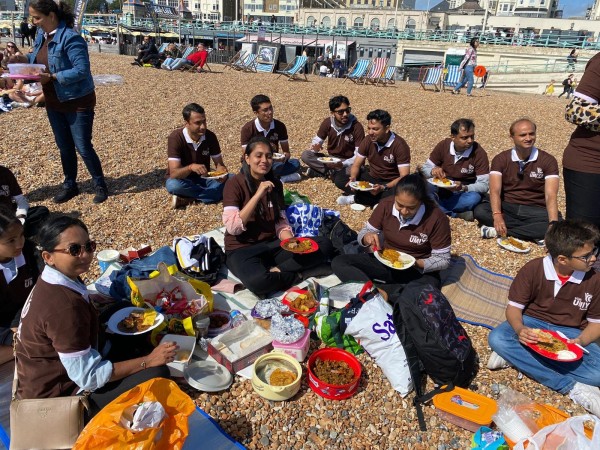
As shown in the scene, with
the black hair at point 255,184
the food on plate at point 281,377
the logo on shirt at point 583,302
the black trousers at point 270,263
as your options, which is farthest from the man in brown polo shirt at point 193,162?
the logo on shirt at point 583,302

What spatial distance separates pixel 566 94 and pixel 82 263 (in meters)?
25.0

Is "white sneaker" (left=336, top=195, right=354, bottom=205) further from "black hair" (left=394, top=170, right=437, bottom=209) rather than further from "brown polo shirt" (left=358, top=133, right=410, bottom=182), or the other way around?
"black hair" (left=394, top=170, right=437, bottom=209)

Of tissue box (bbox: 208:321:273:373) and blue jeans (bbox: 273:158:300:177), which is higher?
blue jeans (bbox: 273:158:300:177)

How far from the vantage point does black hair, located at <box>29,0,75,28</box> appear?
4.89 metres

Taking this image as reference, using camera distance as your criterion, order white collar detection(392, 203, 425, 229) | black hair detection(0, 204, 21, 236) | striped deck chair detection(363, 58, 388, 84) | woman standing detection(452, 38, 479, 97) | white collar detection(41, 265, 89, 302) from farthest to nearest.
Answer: striped deck chair detection(363, 58, 388, 84) → woman standing detection(452, 38, 479, 97) → white collar detection(392, 203, 425, 229) → black hair detection(0, 204, 21, 236) → white collar detection(41, 265, 89, 302)

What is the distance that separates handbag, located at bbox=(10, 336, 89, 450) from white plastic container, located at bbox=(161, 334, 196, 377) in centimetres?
81

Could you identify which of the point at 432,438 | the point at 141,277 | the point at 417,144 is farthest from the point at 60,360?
the point at 417,144

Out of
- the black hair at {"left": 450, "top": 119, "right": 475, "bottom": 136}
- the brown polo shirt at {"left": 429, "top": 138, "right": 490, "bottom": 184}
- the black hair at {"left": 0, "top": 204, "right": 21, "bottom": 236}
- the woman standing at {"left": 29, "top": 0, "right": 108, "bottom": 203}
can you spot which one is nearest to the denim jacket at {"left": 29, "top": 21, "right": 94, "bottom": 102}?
the woman standing at {"left": 29, "top": 0, "right": 108, "bottom": 203}

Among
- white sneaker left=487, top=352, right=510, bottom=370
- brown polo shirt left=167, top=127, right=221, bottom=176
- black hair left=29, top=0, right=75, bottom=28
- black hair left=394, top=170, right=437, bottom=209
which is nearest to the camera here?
white sneaker left=487, top=352, right=510, bottom=370

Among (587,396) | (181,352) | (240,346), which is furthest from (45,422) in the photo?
(587,396)

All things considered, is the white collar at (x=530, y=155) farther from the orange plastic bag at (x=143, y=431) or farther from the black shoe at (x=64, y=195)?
the black shoe at (x=64, y=195)

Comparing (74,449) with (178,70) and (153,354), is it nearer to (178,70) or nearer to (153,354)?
(153,354)

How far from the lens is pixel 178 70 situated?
20.0 meters

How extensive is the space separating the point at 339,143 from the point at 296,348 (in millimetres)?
4617
